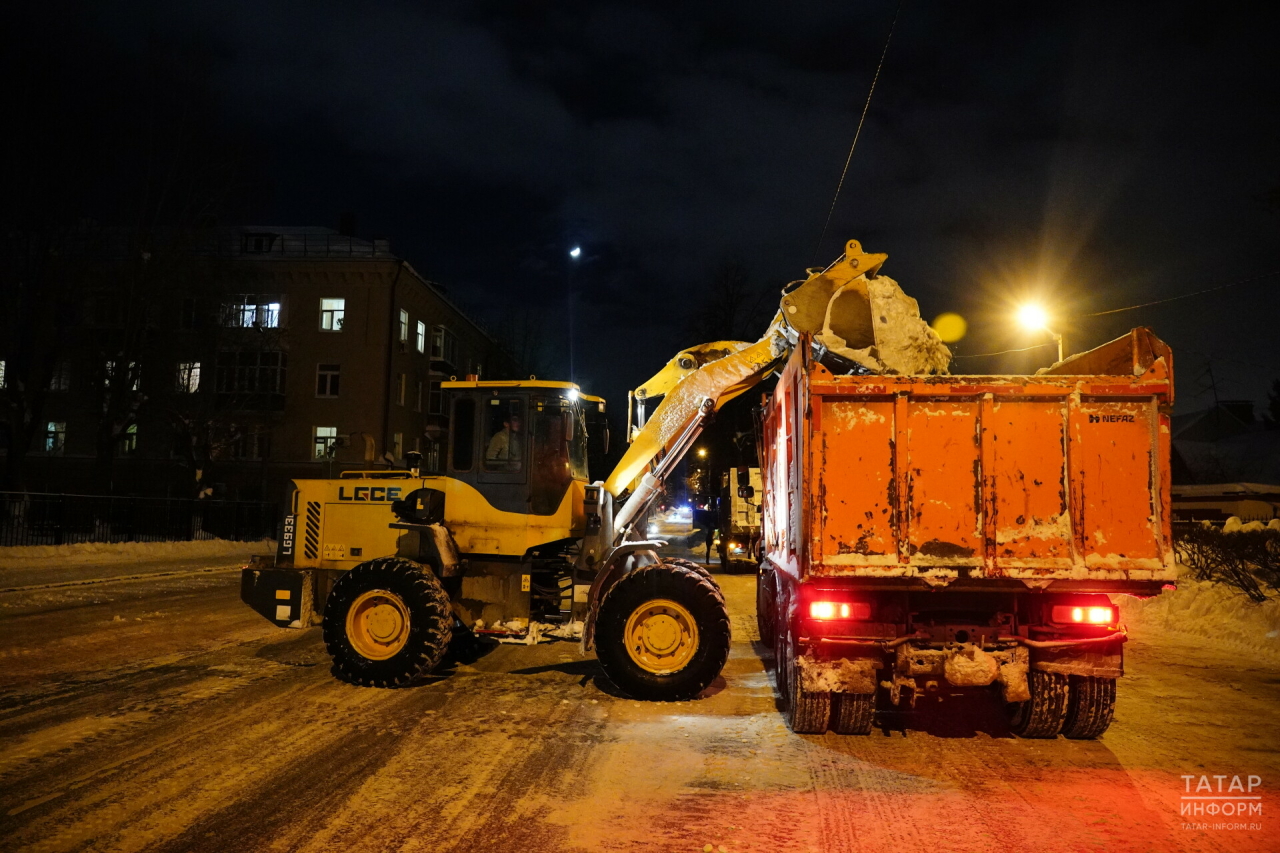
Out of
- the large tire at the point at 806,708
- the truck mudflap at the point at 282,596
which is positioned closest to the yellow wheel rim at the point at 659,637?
the large tire at the point at 806,708

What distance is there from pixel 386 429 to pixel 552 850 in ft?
112

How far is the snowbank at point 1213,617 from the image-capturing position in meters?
9.72

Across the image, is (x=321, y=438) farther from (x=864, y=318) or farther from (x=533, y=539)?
(x=864, y=318)

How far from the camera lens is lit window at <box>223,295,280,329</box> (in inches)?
1337

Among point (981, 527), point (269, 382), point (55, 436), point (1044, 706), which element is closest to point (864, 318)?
point (981, 527)

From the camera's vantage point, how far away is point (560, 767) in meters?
5.08

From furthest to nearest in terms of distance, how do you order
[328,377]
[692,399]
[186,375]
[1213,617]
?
1. [328,377]
2. [186,375]
3. [1213,617]
4. [692,399]

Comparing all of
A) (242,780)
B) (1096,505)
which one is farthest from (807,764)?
(242,780)

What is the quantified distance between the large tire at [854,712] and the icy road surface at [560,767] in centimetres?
10

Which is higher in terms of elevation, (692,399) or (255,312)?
(255,312)

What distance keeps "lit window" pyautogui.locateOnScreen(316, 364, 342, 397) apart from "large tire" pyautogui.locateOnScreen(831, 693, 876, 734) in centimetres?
3393

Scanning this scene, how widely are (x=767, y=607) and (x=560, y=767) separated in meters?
4.81

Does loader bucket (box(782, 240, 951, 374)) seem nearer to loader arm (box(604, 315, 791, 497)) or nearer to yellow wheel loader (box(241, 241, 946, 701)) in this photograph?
yellow wheel loader (box(241, 241, 946, 701))

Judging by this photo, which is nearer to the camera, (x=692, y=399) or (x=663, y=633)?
(x=663, y=633)
